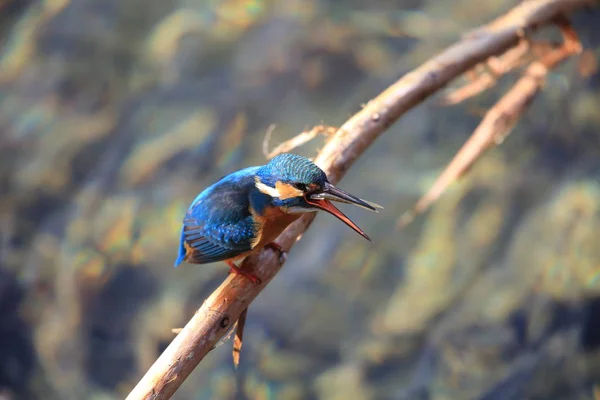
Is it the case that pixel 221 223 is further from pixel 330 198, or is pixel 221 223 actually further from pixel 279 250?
pixel 330 198

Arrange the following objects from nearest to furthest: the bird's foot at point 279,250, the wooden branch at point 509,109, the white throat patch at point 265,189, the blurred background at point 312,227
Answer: the white throat patch at point 265,189 < the bird's foot at point 279,250 < the wooden branch at point 509,109 < the blurred background at point 312,227

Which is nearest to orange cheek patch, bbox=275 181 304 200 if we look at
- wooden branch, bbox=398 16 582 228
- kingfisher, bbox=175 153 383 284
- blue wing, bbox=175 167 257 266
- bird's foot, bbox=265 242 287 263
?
kingfisher, bbox=175 153 383 284

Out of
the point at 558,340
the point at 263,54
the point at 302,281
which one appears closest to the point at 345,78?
the point at 263,54

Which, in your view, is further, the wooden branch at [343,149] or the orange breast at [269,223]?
the orange breast at [269,223]

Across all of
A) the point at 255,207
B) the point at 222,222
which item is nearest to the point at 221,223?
the point at 222,222

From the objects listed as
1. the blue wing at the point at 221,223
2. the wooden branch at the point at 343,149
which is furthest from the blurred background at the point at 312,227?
the blue wing at the point at 221,223

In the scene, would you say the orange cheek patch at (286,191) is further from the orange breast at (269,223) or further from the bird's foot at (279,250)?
the bird's foot at (279,250)
